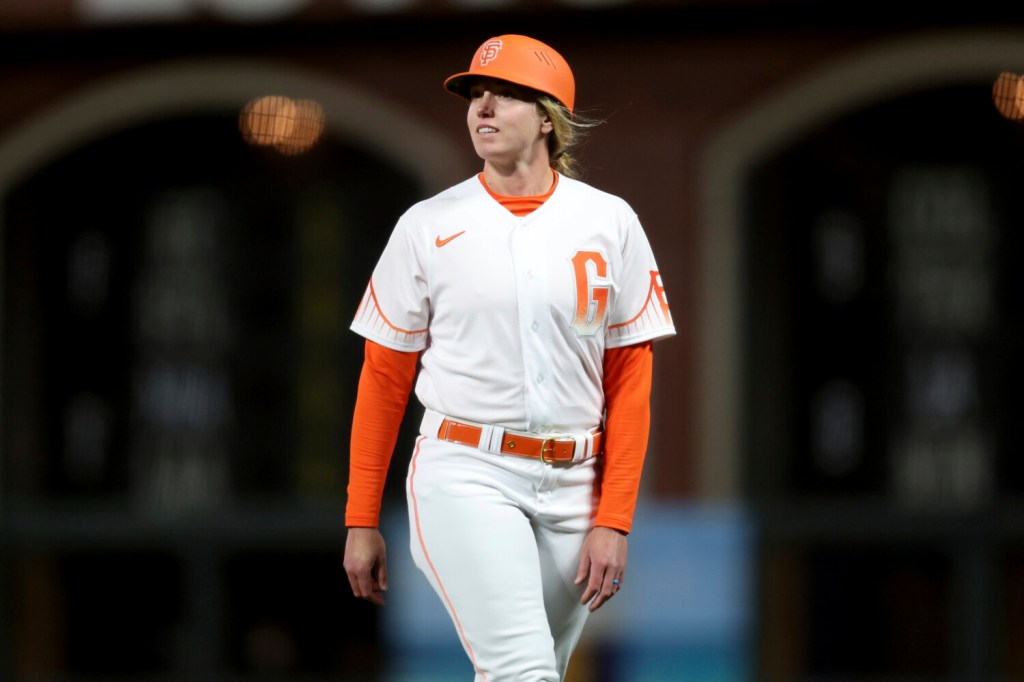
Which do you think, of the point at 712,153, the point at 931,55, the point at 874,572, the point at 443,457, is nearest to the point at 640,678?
the point at 874,572

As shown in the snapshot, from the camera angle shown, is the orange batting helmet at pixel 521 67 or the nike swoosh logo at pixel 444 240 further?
the nike swoosh logo at pixel 444 240

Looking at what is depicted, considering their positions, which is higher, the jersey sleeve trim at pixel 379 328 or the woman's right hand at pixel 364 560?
the jersey sleeve trim at pixel 379 328

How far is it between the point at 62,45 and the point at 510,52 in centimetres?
521

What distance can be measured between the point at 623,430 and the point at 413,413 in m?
4.20

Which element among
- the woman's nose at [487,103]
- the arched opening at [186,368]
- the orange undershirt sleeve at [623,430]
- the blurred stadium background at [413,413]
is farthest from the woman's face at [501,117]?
the arched opening at [186,368]

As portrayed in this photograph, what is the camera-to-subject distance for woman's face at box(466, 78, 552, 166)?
307cm

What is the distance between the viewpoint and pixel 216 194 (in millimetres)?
7621

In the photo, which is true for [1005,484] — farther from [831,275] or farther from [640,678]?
[640,678]

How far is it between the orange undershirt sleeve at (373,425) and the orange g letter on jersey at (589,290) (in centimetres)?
36

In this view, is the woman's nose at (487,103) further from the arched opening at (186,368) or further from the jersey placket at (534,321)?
the arched opening at (186,368)

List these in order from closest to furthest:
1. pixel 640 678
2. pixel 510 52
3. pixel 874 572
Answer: pixel 510 52, pixel 640 678, pixel 874 572

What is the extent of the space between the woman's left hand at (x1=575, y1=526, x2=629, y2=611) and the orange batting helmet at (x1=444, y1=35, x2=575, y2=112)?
0.88 metres

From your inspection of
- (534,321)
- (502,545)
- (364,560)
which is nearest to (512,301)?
(534,321)

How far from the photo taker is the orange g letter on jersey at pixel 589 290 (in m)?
3.14
